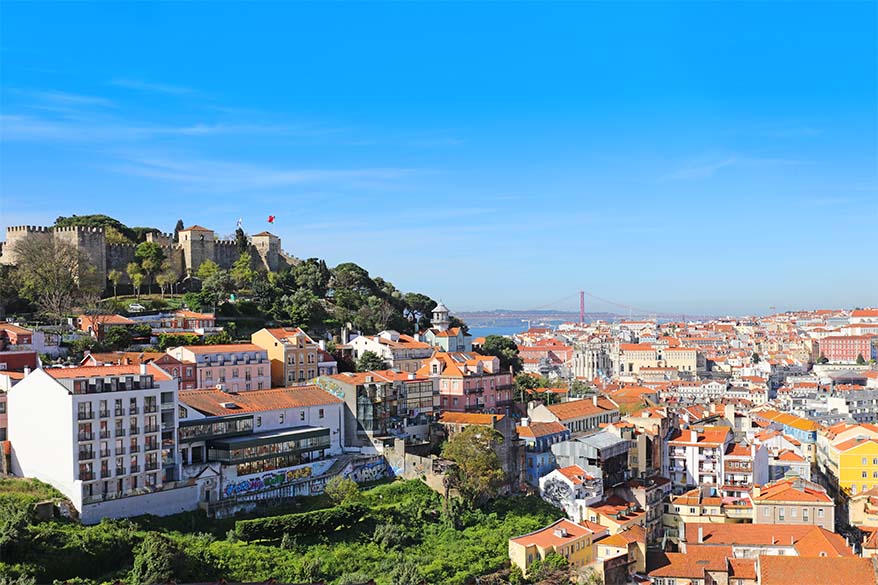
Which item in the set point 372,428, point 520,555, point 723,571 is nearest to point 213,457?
point 372,428

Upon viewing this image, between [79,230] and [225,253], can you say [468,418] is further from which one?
[225,253]

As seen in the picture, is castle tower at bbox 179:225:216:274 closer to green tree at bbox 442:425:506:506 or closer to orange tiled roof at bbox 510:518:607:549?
green tree at bbox 442:425:506:506

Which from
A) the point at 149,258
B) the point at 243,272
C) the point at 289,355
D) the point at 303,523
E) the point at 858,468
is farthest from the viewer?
the point at 243,272

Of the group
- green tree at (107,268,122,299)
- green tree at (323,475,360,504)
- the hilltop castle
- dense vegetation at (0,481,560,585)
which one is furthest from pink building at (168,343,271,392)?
the hilltop castle

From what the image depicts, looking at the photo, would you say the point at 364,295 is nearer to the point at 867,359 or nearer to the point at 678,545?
the point at 678,545

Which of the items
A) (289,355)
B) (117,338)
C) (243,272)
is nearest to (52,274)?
Result: (117,338)

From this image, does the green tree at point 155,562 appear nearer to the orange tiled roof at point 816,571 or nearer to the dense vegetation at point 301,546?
the dense vegetation at point 301,546
